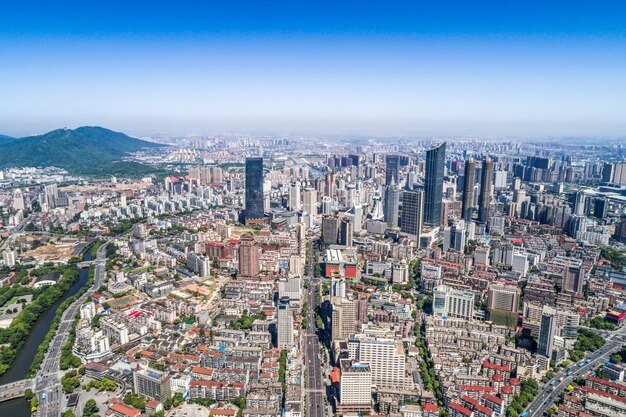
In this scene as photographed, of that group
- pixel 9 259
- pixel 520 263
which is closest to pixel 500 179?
pixel 520 263

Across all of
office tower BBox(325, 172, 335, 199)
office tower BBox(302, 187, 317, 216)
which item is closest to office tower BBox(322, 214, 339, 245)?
office tower BBox(302, 187, 317, 216)

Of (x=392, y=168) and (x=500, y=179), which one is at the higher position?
(x=392, y=168)

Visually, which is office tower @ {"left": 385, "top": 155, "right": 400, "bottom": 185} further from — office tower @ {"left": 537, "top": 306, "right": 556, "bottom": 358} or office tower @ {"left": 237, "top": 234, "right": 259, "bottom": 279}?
office tower @ {"left": 537, "top": 306, "right": 556, "bottom": 358}

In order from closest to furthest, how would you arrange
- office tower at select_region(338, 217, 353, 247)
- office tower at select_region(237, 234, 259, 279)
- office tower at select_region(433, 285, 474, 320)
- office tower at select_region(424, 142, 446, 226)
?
office tower at select_region(433, 285, 474, 320) < office tower at select_region(237, 234, 259, 279) < office tower at select_region(338, 217, 353, 247) < office tower at select_region(424, 142, 446, 226)

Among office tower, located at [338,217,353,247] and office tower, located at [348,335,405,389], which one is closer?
office tower, located at [348,335,405,389]

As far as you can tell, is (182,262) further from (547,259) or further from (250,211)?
(547,259)

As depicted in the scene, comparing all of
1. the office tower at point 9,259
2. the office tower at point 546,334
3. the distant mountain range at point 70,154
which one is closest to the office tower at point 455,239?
the office tower at point 546,334

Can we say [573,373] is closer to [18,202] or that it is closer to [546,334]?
[546,334]
